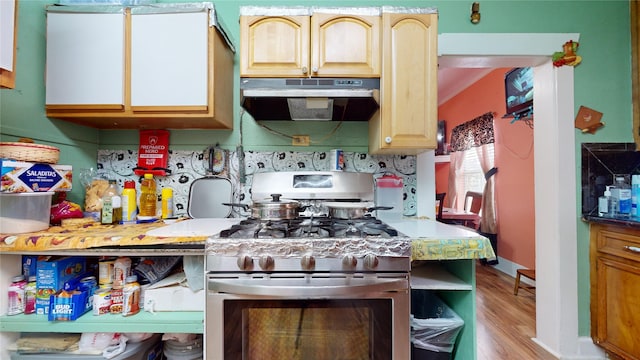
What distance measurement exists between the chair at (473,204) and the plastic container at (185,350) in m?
4.10

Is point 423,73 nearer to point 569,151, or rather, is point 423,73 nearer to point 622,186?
point 569,151

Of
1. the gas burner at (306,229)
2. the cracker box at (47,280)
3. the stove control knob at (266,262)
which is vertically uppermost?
the gas burner at (306,229)

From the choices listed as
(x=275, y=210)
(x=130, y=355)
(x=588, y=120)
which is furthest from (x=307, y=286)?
(x=588, y=120)

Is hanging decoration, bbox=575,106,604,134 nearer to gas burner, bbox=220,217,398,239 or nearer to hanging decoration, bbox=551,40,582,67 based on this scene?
hanging decoration, bbox=551,40,582,67

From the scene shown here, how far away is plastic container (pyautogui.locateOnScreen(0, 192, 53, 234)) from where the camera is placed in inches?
46.9

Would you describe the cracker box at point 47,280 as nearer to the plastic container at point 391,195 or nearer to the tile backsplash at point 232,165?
the tile backsplash at point 232,165

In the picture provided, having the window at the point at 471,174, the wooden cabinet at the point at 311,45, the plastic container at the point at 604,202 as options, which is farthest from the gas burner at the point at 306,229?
the window at the point at 471,174

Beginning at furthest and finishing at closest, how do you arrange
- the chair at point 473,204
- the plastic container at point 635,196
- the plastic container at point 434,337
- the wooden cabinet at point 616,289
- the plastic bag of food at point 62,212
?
1. the chair at point 473,204
2. the plastic container at point 635,196
3. the wooden cabinet at point 616,289
4. the plastic bag of food at point 62,212
5. the plastic container at point 434,337

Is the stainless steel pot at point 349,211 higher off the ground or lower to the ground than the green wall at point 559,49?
lower

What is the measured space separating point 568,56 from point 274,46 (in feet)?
6.12

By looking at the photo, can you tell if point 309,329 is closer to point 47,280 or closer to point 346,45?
point 47,280

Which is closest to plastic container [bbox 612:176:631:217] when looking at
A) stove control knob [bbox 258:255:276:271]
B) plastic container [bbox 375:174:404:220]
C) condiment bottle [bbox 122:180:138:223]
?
plastic container [bbox 375:174:404:220]

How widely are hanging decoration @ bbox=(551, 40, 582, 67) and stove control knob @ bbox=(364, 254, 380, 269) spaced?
6.11 ft

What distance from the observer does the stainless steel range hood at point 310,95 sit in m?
1.45
